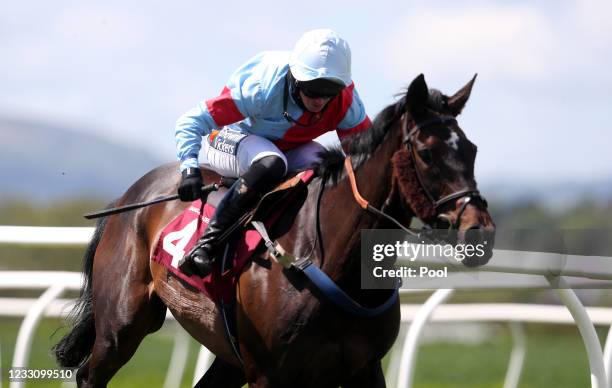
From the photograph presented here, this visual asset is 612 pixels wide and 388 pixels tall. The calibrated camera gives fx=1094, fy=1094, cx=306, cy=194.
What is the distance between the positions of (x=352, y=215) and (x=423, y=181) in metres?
0.44

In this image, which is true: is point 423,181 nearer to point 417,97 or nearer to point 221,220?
point 417,97

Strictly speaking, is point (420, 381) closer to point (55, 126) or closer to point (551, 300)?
point (551, 300)

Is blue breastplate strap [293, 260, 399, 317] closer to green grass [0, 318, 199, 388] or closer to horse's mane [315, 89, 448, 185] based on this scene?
horse's mane [315, 89, 448, 185]

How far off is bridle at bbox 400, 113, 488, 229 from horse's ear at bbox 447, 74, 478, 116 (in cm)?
9

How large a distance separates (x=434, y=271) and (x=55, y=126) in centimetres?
15786

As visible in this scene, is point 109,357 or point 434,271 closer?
point 434,271

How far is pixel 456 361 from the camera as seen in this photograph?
13852mm

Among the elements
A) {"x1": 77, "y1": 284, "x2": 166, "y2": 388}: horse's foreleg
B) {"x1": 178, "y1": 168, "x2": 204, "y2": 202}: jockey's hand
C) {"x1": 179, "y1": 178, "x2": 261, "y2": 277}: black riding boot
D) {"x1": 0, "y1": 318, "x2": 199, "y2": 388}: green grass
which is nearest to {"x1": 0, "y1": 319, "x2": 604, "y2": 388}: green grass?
{"x1": 0, "y1": 318, "x2": 199, "y2": 388}: green grass

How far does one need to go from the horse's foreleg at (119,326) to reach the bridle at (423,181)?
170 cm

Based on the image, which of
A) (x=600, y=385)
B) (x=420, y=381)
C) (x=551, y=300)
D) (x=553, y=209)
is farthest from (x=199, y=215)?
(x=553, y=209)

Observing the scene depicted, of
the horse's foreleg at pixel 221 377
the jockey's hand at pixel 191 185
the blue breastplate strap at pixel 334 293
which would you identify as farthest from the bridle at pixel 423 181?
the horse's foreleg at pixel 221 377

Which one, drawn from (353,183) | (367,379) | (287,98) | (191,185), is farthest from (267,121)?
(367,379)

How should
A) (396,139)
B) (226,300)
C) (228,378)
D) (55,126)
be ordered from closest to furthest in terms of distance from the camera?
(396,139)
(226,300)
(228,378)
(55,126)

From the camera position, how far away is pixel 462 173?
370cm
